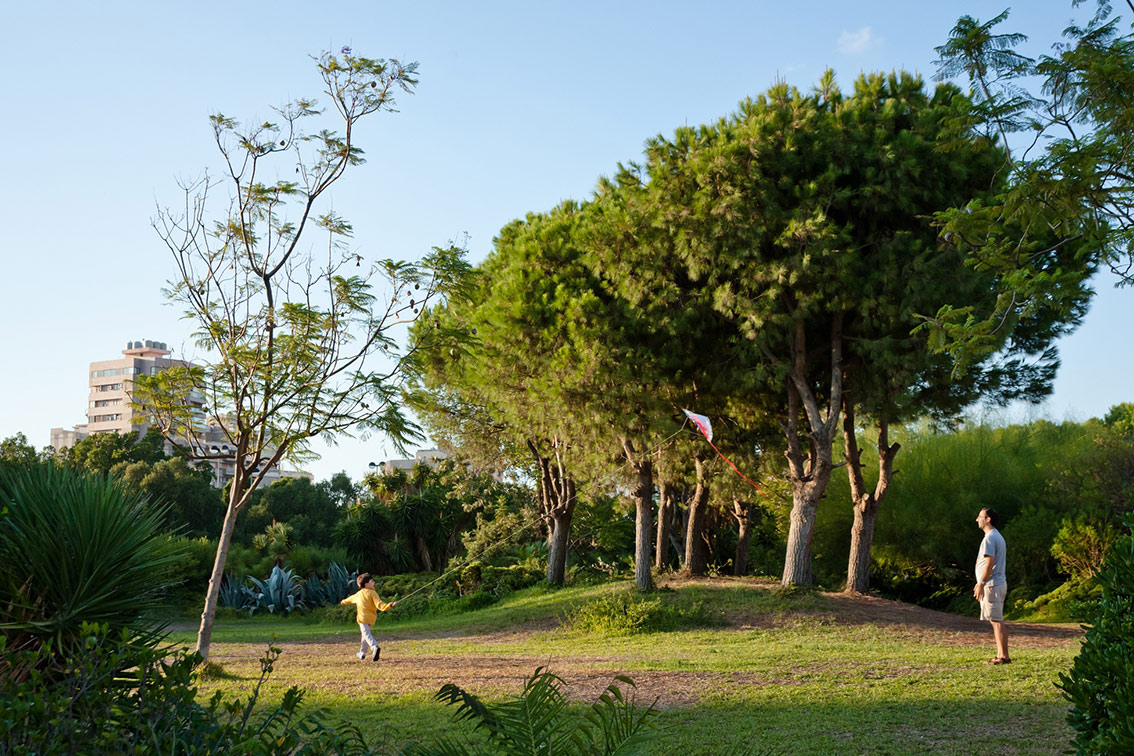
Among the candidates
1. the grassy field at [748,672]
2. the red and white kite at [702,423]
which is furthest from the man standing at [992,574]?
the red and white kite at [702,423]

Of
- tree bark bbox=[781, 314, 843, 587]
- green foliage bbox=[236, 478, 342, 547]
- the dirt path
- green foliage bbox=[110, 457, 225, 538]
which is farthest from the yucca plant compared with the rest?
green foliage bbox=[110, 457, 225, 538]

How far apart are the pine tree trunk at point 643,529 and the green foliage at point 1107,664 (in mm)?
13735

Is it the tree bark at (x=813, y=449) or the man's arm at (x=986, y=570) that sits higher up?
the tree bark at (x=813, y=449)

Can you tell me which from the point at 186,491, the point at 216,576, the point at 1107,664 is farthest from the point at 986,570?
the point at 186,491

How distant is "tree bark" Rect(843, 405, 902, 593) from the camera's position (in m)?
16.8

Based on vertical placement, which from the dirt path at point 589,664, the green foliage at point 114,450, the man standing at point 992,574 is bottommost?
the dirt path at point 589,664

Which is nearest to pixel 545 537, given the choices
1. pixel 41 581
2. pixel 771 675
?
pixel 771 675

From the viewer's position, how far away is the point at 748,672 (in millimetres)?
9148

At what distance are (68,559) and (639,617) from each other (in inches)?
408

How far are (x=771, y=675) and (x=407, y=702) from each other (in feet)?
12.3

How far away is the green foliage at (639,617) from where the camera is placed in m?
13.8

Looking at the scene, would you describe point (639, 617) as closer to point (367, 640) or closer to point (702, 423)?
point (702, 423)

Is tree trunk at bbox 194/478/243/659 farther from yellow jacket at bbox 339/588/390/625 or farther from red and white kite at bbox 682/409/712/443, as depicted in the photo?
red and white kite at bbox 682/409/712/443

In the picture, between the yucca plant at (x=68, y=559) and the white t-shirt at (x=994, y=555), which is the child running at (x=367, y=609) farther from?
the white t-shirt at (x=994, y=555)
